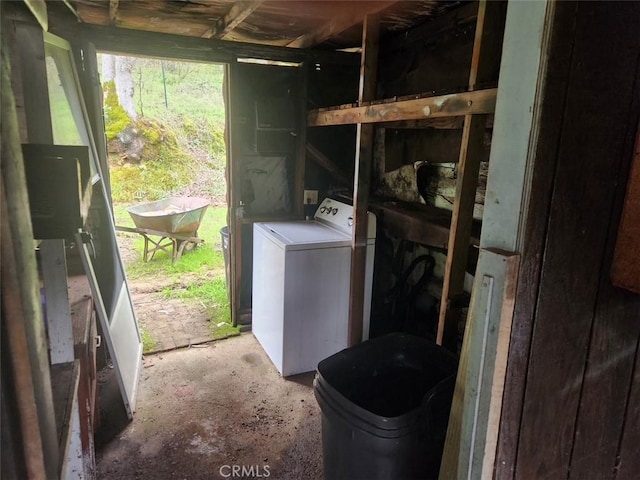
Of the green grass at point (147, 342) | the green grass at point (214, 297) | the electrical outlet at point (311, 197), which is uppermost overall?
the electrical outlet at point (311, 197)

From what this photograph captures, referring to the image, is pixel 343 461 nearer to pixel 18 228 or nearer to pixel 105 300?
pixel 18 228

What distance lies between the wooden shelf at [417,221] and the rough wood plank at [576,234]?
1017mm

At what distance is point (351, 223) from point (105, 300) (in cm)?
147

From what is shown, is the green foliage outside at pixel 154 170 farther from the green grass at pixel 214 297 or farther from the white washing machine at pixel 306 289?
the white washing machine at pixel 306 289

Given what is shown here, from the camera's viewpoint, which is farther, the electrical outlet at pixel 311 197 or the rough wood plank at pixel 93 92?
the electrical outlet at pixel 311 197

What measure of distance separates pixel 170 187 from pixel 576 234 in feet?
24.1

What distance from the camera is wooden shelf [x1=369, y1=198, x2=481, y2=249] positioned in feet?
7.07

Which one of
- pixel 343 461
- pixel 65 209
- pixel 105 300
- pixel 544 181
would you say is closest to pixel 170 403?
pixel 105 300

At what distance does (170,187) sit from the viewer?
7.48 meters

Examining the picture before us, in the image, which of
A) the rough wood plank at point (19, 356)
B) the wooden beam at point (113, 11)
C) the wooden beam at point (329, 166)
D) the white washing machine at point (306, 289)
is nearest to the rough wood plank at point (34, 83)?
the rough wood plank at point (19, 356)

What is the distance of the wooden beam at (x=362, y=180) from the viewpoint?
2.21 m

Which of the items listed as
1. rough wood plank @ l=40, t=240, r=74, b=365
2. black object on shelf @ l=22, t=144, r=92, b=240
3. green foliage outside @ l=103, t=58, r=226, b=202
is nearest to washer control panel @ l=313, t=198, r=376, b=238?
rough wood plank @ l=40, t=240, r=74, b=365

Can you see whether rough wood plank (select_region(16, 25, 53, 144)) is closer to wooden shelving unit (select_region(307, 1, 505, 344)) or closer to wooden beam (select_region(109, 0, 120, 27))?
wooden beam (select_region(109, 0, 120, 27))

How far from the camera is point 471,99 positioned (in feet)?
5.18
